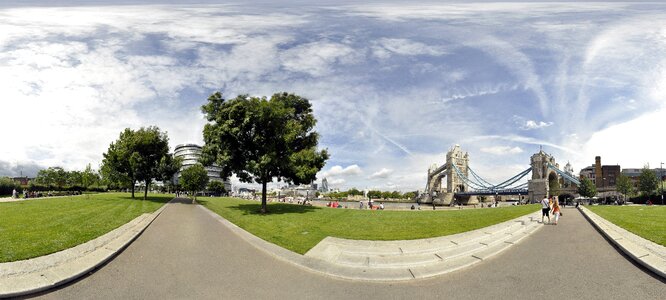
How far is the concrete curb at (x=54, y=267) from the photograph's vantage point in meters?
6.94

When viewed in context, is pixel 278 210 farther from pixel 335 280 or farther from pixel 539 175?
pixel 539 175

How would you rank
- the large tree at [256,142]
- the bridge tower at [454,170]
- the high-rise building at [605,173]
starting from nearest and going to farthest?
1. the large tree at [256,142]
2. the bridge tower at [454,170]
3. the high-rise building at [605,173]

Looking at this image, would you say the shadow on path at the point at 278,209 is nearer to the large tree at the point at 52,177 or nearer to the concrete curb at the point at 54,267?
the concrete curb at the point at 54,267

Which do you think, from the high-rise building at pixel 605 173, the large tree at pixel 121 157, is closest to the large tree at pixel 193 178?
the large tree at pixel 121 157

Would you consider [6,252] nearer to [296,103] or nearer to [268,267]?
[268,267]

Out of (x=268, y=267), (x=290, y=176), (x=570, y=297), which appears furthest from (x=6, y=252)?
(x=290, y=176)

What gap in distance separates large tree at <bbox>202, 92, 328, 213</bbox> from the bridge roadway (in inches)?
531

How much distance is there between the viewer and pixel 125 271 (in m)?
8.54

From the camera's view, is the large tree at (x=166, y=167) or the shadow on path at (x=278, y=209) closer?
the shadow on path at (x=278, y=209)

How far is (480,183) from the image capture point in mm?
142750

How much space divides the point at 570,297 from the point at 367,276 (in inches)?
167

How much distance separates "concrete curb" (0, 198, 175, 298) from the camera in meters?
6.94

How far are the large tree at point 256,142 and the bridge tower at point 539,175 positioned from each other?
3681 inches

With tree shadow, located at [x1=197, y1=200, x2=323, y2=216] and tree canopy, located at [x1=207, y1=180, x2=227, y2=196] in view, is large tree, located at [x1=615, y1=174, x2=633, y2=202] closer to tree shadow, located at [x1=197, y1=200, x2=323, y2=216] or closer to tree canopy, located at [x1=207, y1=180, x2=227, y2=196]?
tree shadow, located at [x1=197, y1=200, x2=323, y2=216]
